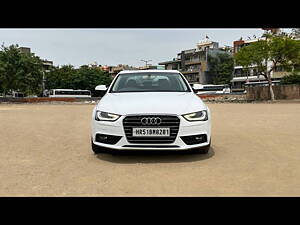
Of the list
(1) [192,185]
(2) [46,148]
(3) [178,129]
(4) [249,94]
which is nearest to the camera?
(1) [192,185]

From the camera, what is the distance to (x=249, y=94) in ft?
119

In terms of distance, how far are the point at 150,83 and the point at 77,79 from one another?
54766 mm

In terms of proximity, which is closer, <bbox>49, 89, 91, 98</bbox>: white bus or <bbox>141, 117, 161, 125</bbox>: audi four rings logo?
<bbox>141, 117, 161, 125</bbox>: audi four rings logo

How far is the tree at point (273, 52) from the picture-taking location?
3003cm

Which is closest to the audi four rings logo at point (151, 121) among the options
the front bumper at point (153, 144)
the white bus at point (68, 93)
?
the front bumper at point (153, 144)

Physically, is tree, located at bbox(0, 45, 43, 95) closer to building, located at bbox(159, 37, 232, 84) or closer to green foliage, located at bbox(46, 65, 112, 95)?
green foliage, located at bbox(46, 65, 112, 95)

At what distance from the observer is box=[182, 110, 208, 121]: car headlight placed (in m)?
4.21

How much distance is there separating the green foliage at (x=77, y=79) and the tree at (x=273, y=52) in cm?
3236

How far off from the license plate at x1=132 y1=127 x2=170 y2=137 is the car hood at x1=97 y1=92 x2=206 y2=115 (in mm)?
235

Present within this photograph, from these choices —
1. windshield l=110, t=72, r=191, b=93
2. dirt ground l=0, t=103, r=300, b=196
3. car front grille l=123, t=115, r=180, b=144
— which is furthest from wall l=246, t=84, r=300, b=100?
car front grille l=123, t=115, r=180, b=144
